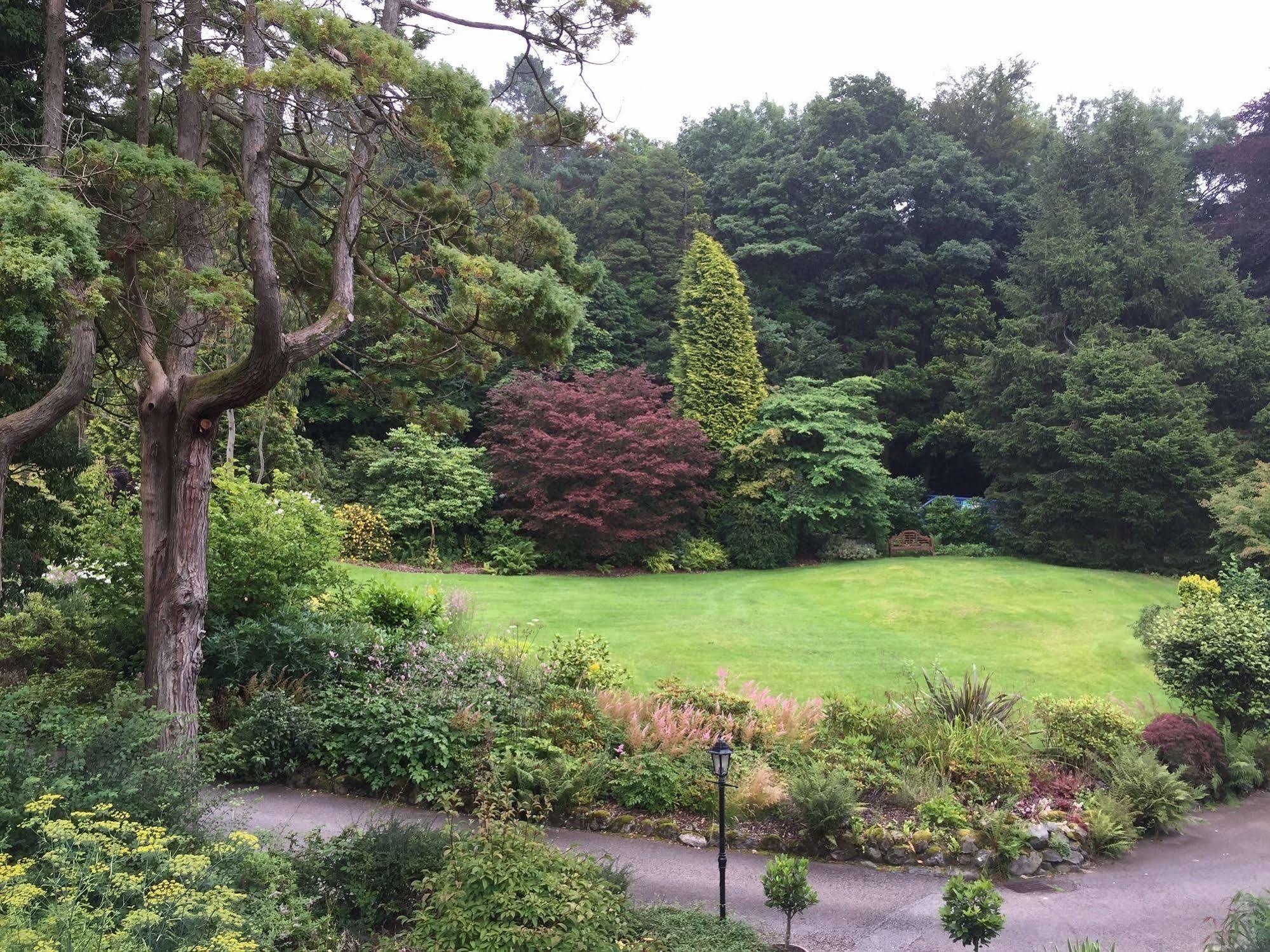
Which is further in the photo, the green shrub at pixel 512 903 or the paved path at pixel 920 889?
the paved path at pixel 920 889

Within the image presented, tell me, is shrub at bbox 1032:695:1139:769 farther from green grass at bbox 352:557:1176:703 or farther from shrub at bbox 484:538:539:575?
shrub at bbox 484:538:539:575

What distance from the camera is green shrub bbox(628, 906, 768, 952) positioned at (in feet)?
15.9

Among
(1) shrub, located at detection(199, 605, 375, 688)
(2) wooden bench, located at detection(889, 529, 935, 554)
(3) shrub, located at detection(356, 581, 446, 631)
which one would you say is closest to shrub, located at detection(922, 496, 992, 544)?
(2) wooden bench, located at detection(889, 529, 935, 554)

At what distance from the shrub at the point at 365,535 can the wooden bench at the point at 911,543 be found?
1260cm

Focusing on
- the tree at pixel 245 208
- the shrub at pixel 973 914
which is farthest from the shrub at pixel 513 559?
the shrub at pixel 973 914

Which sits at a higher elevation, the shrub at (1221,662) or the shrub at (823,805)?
the shrub at (1221,662)

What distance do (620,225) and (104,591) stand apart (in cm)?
2173

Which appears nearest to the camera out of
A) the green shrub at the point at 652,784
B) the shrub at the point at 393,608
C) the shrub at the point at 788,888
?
the shrub at the point at 788,888

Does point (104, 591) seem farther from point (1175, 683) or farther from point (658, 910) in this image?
point (1175, 683)

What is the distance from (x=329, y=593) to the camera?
406 inches

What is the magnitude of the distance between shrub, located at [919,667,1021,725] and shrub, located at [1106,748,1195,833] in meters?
1.10

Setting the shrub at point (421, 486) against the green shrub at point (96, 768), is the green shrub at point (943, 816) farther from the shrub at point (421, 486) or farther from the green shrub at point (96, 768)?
the shrub at point (421, 486)

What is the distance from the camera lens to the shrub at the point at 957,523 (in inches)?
883

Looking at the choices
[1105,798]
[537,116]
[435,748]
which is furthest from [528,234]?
[1105,798]
